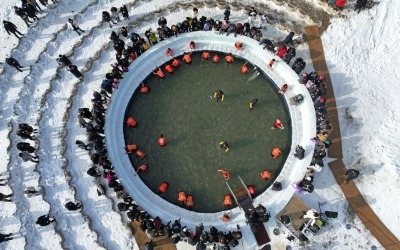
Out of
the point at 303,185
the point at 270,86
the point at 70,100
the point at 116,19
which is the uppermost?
the point at 116,19

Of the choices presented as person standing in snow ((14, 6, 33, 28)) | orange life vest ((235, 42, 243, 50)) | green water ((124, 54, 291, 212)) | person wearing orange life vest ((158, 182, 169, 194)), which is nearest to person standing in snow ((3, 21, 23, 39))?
person standing in snow ((14, 6, 33, 28))

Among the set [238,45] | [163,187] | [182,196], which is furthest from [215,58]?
[182,196]

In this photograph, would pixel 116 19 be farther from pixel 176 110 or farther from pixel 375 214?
pixel 375 214

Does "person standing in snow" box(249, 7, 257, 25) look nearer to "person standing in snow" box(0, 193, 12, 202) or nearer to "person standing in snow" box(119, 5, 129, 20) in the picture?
"person standing in snow" box(119, 5, 129, 20)

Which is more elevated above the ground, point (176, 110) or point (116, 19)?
point (116, 19)

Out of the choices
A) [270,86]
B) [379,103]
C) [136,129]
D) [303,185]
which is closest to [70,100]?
[136,129]

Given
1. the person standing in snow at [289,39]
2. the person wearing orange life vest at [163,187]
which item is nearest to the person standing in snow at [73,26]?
the person wearing orange life vest at [163,187]

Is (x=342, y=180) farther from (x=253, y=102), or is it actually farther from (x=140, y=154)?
(x=140, y=154)
